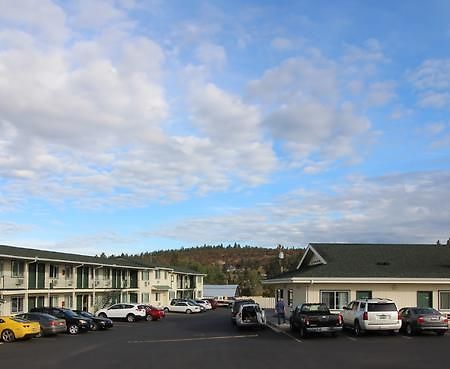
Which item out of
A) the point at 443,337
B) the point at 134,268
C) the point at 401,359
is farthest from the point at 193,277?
the point at 401,359

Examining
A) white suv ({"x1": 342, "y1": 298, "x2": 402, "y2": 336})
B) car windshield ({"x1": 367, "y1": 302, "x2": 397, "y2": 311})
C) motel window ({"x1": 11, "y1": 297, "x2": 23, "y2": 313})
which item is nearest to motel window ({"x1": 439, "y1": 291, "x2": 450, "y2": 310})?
white suv ({"x1": 342, "y1": 298, "x2": 402, "y2": 336})

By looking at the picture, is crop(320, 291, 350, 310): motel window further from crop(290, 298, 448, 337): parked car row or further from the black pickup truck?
the black pickup truck

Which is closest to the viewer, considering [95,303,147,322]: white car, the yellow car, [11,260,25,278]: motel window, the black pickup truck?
the black pickup truck

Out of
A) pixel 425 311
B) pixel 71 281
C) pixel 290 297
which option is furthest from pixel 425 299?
pixel 71 281

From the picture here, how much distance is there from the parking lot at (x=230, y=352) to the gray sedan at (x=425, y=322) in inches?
17.5

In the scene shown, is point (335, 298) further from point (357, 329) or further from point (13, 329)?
point (13, 329)

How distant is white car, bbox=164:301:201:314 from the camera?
68.1 metres

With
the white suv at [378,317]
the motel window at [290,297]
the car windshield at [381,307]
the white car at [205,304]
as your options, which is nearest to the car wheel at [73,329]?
the motel window at [290,297]

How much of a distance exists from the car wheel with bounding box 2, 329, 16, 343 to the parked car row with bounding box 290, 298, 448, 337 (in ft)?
43.0

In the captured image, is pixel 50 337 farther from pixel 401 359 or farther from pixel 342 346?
pixel 401 359

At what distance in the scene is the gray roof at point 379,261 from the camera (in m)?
35.6

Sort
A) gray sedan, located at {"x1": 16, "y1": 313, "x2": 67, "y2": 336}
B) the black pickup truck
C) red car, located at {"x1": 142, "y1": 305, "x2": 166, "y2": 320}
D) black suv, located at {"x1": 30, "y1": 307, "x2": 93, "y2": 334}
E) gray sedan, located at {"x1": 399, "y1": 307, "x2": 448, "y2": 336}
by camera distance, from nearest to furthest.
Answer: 1. the black pickup truck
2. gray sedan, located at {"x1": 399, "y1": 307, "x2": 448, "y2": 336}
3. gray sedan, located at {"x1": 16, "y1": 313, "x2": 67, "y2": 336}
4. black suv, located at {"x1": 30, "y1": 307, "x2": 93, "y2": 334}
5. red car, located at {"x1": 142, "y1": 305, "x2": 166, "y2": 320}

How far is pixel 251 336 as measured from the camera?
29.5m

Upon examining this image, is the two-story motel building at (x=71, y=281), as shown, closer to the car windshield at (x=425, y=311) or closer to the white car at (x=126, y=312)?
the white car at (x=126, y=312)
